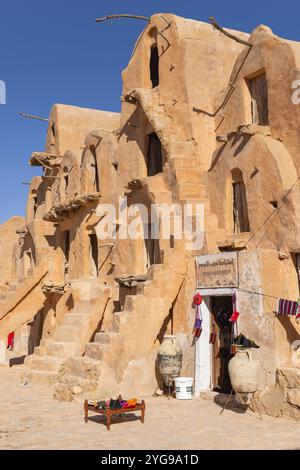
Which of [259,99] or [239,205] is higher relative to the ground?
[259,99]

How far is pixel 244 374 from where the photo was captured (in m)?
11.5

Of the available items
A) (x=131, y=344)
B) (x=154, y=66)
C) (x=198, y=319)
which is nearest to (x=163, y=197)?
(x=198, y=319)

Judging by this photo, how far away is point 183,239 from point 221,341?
316 cm

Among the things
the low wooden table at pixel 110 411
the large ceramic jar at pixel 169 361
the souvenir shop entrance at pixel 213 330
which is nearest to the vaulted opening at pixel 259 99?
the souvenir shop entrance at pixel 213 330

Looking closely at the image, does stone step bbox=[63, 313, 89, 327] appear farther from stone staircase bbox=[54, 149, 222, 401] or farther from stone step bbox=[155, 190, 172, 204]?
stone step bbox=[155, 190, 172, 204]

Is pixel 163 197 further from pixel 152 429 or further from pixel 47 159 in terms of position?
pixel 47 159

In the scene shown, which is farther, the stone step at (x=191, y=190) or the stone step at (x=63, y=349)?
the stone step at (x=63, y=349)

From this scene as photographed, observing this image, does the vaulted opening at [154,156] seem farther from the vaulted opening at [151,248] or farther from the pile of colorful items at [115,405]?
the pile of colorful items at [115,405]

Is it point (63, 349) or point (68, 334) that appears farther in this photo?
point (68, 334)

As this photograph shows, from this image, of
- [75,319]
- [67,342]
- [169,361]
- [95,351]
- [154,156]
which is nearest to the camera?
[95,351]

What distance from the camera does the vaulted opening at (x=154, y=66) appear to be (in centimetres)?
1972

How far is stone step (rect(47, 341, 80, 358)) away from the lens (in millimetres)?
17078

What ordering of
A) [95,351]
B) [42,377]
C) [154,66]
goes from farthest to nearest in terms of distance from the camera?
[154,66], [42,377], [95,351]

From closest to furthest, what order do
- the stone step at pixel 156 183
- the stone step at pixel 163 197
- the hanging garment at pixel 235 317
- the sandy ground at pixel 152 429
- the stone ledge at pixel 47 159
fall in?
1. the sandy ground at pixel 152 429
2. the hanging garment at pixel 235 317
3. the stone step at pixel 163 197
4. the stone step at pixel 156 183
5. the stone ledge at pixel 47 159
